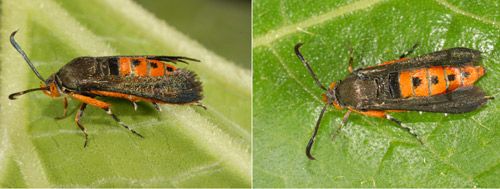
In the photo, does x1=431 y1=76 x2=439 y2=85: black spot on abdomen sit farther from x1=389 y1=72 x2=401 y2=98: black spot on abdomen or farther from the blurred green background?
the blurred green background

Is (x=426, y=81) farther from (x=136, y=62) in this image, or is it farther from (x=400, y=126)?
(x=136, y=62)

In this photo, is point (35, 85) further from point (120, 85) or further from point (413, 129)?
point (413, 129)

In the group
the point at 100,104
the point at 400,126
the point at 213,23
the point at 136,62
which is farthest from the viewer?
the point at 213,23

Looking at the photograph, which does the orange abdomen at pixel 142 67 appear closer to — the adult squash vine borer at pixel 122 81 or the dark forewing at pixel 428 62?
the adult squash vine borer at pixel 122 81

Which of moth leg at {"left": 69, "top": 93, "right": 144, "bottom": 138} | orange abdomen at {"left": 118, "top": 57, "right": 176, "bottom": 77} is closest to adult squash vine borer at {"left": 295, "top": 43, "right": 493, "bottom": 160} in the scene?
orange abdomen at {"left": 118, "top": 57, "right": 176, "bottom": 77}

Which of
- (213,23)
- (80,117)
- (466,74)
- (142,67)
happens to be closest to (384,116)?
(466,74)

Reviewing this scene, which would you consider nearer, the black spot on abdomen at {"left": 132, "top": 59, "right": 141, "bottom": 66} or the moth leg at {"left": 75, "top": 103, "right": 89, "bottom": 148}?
the moth leg at {"left": 75, "top": 103, "right": 89, "bottom": 148}
